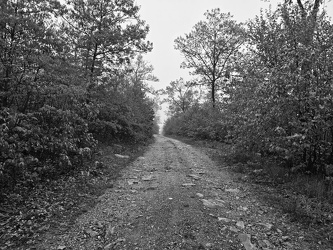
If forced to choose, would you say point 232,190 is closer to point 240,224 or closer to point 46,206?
point 240,224

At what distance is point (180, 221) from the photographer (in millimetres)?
3918

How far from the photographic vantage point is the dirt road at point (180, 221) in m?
3.35

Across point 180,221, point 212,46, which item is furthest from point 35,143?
point 212,46

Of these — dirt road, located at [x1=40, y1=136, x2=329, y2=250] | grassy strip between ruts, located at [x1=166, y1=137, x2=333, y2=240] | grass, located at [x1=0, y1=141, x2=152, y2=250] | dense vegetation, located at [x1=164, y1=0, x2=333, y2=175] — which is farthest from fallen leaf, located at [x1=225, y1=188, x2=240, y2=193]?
grass, located at [x1=0, y1=141, x2=152, y2=250]

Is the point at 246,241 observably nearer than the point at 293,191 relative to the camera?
Answer: Yes

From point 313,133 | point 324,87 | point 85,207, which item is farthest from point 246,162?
point 85,207

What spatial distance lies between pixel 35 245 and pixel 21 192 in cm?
204

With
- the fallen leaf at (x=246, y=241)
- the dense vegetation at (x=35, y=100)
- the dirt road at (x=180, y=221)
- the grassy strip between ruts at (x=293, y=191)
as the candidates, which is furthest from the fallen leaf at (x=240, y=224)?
the dense vegetation at (x=35, y=100)

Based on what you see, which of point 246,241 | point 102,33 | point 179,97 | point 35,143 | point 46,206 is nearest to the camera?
point 246,241

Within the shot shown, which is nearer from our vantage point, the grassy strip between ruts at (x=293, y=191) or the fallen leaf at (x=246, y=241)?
the fallen leaf at (x=246, y=241)

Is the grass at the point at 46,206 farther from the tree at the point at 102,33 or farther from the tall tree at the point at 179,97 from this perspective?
the tall tree at the point at 179,97

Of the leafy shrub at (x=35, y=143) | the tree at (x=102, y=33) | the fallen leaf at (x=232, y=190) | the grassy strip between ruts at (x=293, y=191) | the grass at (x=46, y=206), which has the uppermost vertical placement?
the tree at (x=102, y=33)

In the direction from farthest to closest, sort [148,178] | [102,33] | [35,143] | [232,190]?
[102,33]
[148,178]
[232,190]
[35,143]

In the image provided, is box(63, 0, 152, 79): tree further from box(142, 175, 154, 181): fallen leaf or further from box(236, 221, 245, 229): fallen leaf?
box(236, 221, 245, 229): fallen leaf
